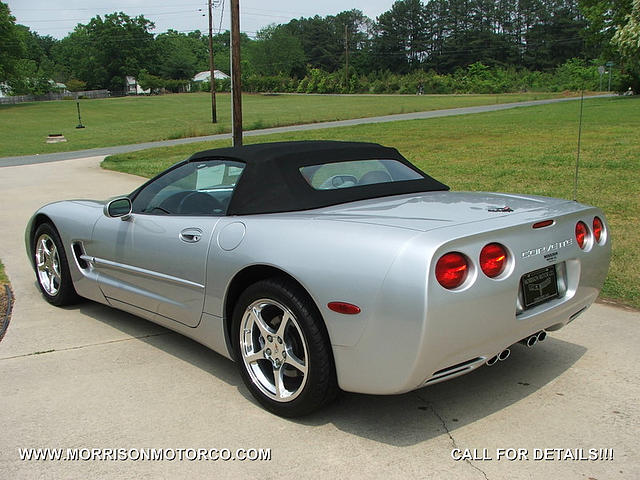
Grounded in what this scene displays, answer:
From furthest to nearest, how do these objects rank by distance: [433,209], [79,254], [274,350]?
[79,254] → [433,209] → [274,350]

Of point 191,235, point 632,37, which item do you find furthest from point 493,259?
point 632,37

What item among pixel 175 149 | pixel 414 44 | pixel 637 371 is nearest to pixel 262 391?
pixel 637 371

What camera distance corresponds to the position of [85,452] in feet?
10.0

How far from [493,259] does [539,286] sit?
0.41m

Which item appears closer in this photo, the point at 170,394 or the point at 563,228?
the point at 563,228

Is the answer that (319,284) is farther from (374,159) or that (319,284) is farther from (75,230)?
(75,230)

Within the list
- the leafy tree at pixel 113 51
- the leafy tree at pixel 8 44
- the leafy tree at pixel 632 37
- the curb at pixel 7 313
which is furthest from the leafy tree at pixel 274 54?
the curb at pixel 7 313

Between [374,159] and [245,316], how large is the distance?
156cm

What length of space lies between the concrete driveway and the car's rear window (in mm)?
1275

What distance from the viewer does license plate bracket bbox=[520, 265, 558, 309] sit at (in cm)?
315

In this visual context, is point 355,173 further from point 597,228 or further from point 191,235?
point 597,228

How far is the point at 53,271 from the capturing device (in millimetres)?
5348

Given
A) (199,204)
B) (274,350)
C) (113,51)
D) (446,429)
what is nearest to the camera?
(446,429)

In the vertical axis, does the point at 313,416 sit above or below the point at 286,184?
below
